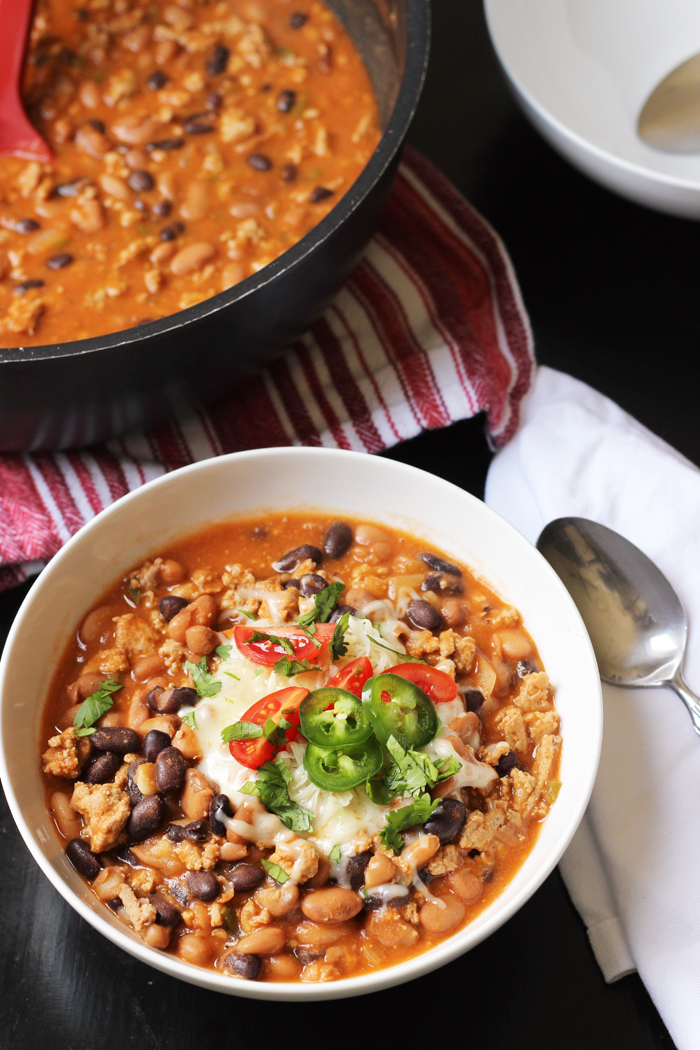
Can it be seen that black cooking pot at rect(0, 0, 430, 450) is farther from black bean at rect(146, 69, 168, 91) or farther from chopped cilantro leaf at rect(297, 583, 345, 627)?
black bean at rect(146, 69, 168, 91)

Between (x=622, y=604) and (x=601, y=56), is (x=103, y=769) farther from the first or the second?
(x=601, y=56)

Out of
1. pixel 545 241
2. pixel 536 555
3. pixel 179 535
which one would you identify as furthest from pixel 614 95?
pixel 179 535

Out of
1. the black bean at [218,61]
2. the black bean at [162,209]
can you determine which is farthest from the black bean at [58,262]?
the black bean at [218,61]

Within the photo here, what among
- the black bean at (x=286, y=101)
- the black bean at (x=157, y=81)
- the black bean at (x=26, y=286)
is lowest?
the black bean at (x=26, y=286)

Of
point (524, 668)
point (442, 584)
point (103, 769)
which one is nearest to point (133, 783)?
point (103, 769)

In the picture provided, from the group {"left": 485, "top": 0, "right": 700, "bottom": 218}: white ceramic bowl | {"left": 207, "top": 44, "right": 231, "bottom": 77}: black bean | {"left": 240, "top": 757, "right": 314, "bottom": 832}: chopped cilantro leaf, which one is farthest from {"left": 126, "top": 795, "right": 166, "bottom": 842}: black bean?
{"left": 485, "top": 0, "right": 700, "bottom": 218}: white ceramic bowl

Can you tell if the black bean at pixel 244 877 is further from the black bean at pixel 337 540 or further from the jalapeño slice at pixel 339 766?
the black bean at pixel 337 540

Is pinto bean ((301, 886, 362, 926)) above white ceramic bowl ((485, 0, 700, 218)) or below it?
below

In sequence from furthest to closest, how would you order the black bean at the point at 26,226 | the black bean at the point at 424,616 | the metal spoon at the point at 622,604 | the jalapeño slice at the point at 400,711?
the black bean at the point at 26,226 → the metal spoon at the point at 622,604 → the black bean at the point at 424,616 → the jalapeño slice at the point at 400,711
